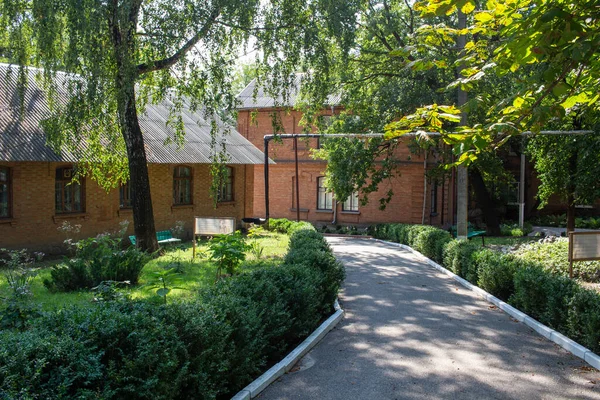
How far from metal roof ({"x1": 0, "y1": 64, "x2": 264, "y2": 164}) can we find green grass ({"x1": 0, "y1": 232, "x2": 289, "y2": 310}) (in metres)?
2.80

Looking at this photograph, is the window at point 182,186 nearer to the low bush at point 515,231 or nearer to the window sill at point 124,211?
the window sill at point 124,211

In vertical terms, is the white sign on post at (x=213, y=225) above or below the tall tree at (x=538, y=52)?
below

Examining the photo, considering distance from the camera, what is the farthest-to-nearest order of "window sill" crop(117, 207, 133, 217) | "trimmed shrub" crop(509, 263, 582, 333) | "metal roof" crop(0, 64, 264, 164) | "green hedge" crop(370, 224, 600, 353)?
"window sill" crop(117, 207, 133, 217) → "metal roof" crop(0, 64, 264, 164) → "trimmed shrub" crop(509, 263, 582, 333) → "green hedge" crop(370, 224, 600, 353)

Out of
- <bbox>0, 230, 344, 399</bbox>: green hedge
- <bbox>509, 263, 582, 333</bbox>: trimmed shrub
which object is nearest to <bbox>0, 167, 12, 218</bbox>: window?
<bbox>0, 230, 344, 399</bbox>: green hedge

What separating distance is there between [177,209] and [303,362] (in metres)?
17.4

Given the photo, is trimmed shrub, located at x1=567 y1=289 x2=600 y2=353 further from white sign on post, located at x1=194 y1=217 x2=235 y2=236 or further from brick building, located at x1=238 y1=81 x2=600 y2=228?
brick building, located at x1=238 y1=81 x2=600 y2=228

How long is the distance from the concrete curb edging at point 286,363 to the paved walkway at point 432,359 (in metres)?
0.09

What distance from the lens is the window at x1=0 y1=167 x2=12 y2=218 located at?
1666 centimetres

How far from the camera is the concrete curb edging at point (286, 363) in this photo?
5945 mm

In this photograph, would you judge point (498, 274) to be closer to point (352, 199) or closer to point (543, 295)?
point (543, 295)

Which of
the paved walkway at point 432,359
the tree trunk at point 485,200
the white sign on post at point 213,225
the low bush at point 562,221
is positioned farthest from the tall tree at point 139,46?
the low bush at point 562,221

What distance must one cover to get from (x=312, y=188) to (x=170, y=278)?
29276 millimetres

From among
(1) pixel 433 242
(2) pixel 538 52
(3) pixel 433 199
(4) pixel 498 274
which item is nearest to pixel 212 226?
(4) pixel 498 274

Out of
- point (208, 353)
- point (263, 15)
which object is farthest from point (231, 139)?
point (208, 353)
